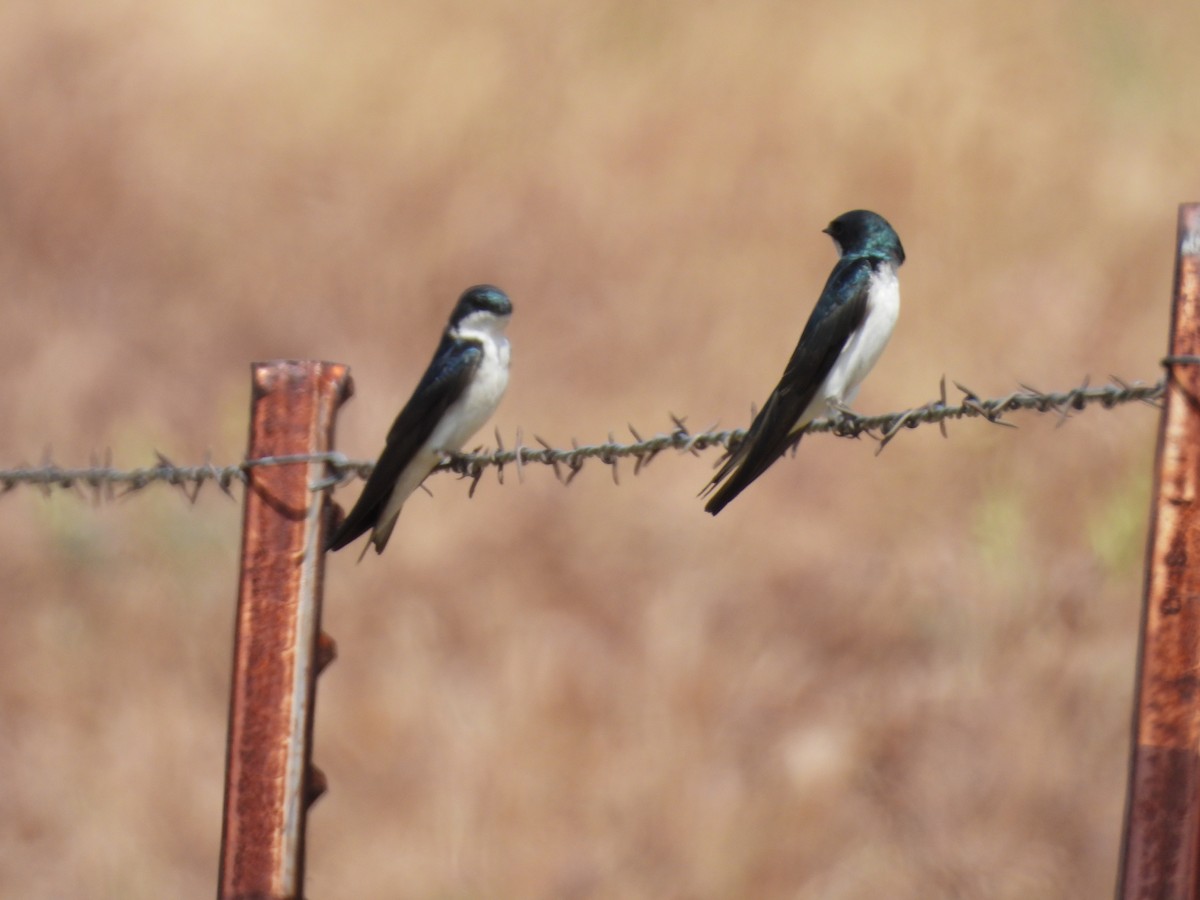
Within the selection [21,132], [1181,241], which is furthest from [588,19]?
[1181,241]

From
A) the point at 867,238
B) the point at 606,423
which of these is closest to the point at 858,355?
the point at 867,238

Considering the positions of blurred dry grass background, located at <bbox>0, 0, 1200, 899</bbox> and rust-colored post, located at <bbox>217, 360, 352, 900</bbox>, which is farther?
blurred dry grass background, located at <bbox>0, 0, 1200, 899</bbox>

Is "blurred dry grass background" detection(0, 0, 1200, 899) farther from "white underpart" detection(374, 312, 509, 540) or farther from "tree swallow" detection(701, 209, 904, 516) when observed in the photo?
"tree swallow" detection(701, 209, 904, 516)

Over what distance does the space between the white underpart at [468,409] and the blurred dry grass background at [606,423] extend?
3.02 m

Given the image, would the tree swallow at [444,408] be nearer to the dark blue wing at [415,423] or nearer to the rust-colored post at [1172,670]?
the dark blue wing at [415,423]

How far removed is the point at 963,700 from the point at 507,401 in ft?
7.85

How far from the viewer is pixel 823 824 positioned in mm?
6766

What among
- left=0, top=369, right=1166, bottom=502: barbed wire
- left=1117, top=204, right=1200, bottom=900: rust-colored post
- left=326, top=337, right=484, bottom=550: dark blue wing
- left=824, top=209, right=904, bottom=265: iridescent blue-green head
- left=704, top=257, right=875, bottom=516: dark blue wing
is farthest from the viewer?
left=824, top=209, right=904, bottom=265: iridescent blue-green head

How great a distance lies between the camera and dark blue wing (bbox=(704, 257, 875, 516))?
117 inches

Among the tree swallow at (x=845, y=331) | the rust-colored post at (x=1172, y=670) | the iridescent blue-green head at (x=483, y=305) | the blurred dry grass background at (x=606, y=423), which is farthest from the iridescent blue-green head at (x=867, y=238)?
the blurred dry grass background at (x=606, y=423)

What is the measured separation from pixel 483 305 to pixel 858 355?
81 centimetres

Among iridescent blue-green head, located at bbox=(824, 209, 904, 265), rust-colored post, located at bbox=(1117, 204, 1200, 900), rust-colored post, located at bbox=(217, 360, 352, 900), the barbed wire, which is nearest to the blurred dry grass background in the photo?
iridescent blue-green head, located at bbox=(824, 209, 904, 265)

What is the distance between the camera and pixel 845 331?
11.3 ft

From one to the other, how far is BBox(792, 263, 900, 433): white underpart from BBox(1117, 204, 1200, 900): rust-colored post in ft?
4.89
